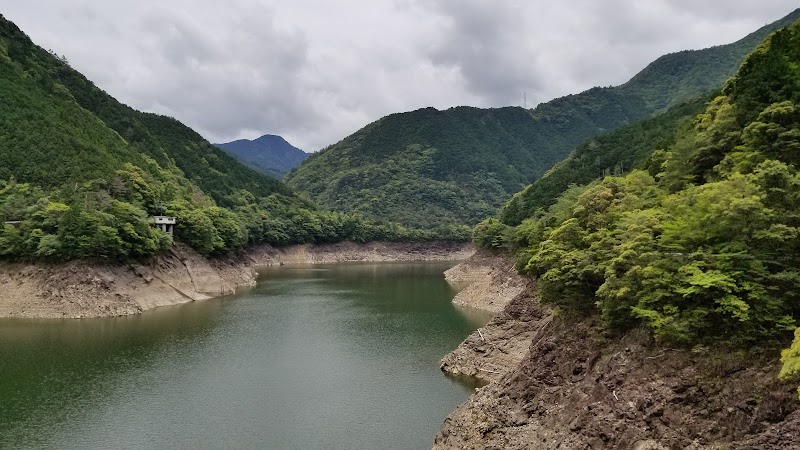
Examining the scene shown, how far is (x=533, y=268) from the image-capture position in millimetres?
30969

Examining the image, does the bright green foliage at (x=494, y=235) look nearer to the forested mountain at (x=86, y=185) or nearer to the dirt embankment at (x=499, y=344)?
the forested mountain at (x=86, y=185)

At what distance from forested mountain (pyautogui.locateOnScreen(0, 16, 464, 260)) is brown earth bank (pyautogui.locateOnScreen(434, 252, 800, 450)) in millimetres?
43166

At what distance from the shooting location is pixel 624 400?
57.0ft

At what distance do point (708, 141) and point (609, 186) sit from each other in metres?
5.13

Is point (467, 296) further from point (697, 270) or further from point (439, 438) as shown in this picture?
point (697, 270)

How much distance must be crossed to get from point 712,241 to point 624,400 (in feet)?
19.4

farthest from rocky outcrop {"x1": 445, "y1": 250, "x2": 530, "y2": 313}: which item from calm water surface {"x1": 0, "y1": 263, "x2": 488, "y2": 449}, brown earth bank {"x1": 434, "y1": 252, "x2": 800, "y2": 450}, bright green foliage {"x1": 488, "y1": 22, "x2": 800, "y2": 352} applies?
brown earth bank {"x1": 434, "y1": 252, "x2": 800, "y2": 450}

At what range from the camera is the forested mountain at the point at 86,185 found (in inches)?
2094

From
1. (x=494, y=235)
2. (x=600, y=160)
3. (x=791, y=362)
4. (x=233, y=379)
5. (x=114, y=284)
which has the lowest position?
(x=233, y=379)

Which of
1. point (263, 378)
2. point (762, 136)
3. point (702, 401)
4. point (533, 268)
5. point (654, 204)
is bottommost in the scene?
point (263, 378)

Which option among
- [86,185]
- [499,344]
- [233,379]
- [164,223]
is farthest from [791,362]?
[86,185]

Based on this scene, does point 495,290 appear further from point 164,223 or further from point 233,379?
point 164,223

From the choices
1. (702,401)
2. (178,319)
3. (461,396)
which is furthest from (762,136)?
(178,319)

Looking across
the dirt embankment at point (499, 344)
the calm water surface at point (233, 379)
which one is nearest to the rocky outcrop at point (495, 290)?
the calm water surface at point (233, 379)
